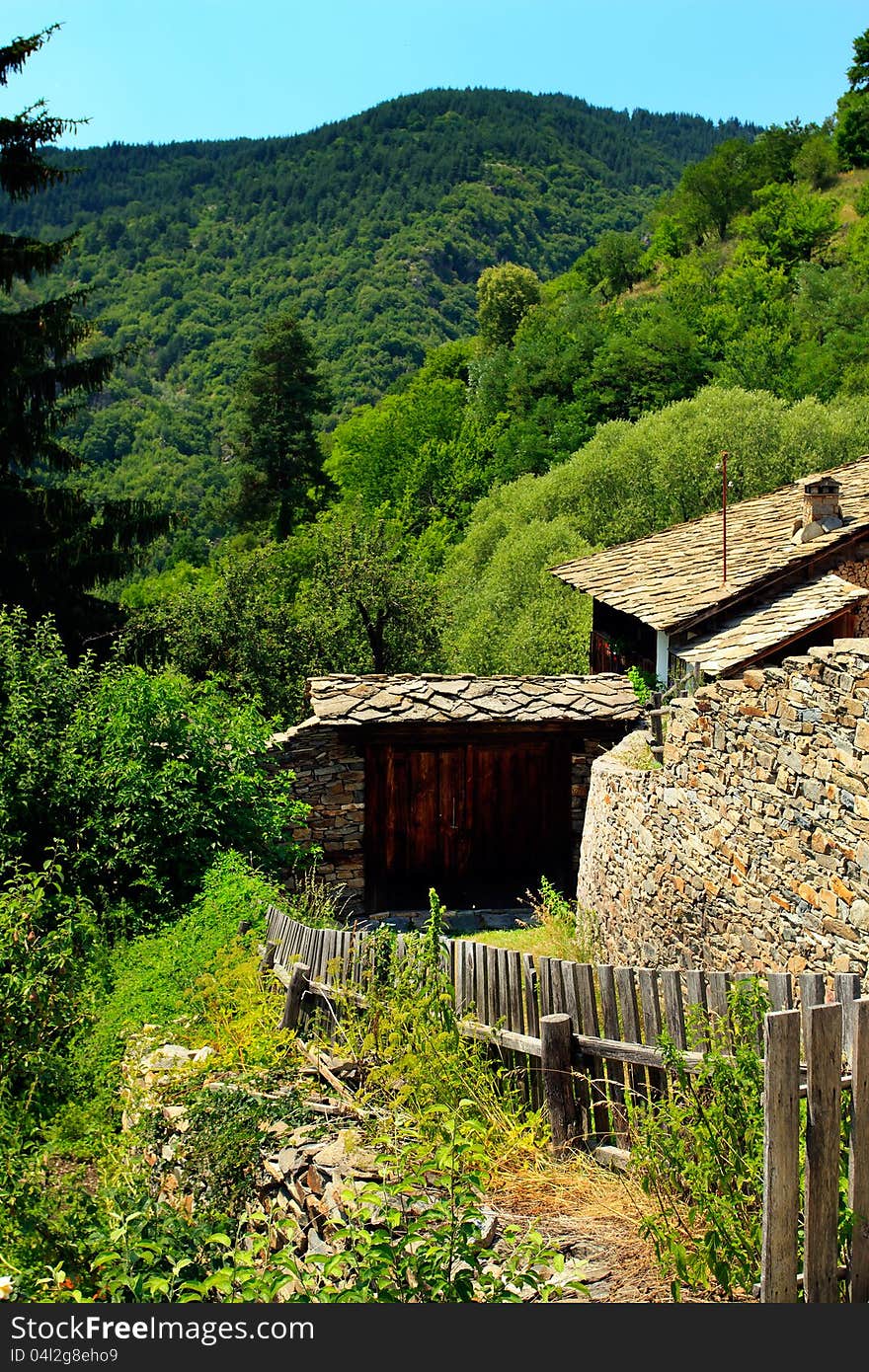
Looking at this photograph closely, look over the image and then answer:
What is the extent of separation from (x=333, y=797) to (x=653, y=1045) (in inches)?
369

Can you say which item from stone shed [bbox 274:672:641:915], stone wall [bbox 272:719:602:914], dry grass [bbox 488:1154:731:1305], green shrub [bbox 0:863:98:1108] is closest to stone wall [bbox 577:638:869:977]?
dry grass [bbox 488:1154:731:1305]

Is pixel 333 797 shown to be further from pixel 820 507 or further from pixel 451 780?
pixel 820 507

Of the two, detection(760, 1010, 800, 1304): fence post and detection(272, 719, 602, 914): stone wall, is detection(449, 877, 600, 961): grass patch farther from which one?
detection(760, 1010, 800, 1304): fence post

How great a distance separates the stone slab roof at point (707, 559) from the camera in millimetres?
14656

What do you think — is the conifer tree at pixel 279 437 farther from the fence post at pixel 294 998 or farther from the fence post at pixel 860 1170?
the fence post at pixel 860 1170

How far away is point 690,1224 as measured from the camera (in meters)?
4.14

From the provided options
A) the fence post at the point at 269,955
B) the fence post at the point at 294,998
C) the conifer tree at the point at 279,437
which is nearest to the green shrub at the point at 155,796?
the fence post at the point at 269,955

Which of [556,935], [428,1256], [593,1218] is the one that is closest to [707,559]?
[556,935]

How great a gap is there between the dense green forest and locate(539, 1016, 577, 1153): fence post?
1599mm

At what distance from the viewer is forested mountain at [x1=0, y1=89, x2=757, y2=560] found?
3440 inches

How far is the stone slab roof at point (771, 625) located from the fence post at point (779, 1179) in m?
8.98

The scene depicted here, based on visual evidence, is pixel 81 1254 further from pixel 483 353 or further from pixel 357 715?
pixel 483 353

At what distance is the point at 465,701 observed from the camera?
1419 cm

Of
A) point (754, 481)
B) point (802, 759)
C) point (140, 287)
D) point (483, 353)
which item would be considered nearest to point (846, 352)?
point (754, 481)
